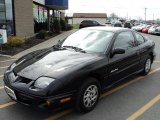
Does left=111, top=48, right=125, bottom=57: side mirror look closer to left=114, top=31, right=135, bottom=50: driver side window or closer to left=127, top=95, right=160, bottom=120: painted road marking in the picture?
left=114, top=31, right=135, bottom=50: driver side window

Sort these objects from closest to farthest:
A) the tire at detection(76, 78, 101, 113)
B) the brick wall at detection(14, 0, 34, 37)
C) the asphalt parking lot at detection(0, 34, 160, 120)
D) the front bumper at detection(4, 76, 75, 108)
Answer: the front bumper at detection(4, 76, 75, 108)
the tire at detection(76, 78, 101, 113)
the asphalt parking lot at detection(0, 34, 160, 120)
the brick wall at detection(14, 0, 34, 37)

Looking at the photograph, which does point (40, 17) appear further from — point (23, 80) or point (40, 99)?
point (40, 99)

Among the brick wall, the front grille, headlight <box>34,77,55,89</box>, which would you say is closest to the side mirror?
headlight <box>34,77,55,89</box>

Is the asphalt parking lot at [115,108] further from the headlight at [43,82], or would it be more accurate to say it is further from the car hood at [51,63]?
the car hood at [51,63]

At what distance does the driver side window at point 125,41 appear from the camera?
17.4 feet

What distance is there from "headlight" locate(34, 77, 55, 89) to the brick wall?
13409 mm

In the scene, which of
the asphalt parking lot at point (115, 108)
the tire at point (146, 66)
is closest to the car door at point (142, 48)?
the tire at point (146, 66)

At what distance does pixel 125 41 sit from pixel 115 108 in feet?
5.90

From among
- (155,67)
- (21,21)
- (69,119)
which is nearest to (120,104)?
(69,119)

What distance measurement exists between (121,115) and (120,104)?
52 cm

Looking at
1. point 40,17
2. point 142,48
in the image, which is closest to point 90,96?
point 142,48

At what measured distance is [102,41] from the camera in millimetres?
5148

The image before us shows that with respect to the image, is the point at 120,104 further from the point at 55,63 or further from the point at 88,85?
the point at 55,63

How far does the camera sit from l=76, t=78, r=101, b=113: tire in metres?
4.10
